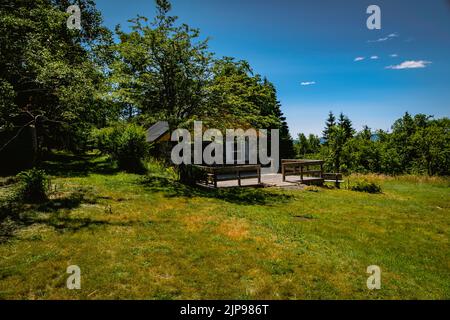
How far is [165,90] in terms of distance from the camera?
16.2 meters

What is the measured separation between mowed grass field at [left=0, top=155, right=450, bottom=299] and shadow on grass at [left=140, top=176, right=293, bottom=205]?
601mm

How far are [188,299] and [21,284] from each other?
3215 mm

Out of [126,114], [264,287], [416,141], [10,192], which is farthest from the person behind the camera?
[416,141]

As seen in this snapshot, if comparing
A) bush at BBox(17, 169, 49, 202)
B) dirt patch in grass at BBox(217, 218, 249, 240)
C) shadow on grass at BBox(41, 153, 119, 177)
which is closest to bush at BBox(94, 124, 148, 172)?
shadow on grass at BBox(41, 153, 119, 177)

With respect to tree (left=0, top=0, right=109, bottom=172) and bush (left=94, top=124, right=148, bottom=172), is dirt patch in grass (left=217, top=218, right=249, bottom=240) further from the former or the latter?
bush (left=94, top=124, right=148, bottom=172)

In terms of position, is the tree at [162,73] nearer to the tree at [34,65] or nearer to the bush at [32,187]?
the tree at [34,65]

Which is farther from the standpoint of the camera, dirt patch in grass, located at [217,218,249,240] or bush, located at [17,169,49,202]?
bush, located at [17,169,49,202]

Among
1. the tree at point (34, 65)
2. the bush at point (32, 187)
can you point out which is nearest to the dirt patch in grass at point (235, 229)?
the bush at point (32, 187)

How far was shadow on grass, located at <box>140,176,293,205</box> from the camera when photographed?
13.9 metres

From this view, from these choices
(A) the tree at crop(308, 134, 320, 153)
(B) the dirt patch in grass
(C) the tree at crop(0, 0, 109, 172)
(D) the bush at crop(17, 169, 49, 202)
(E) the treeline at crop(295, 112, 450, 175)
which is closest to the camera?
(B) the dirt patch in grass

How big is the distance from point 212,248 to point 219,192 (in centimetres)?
837
